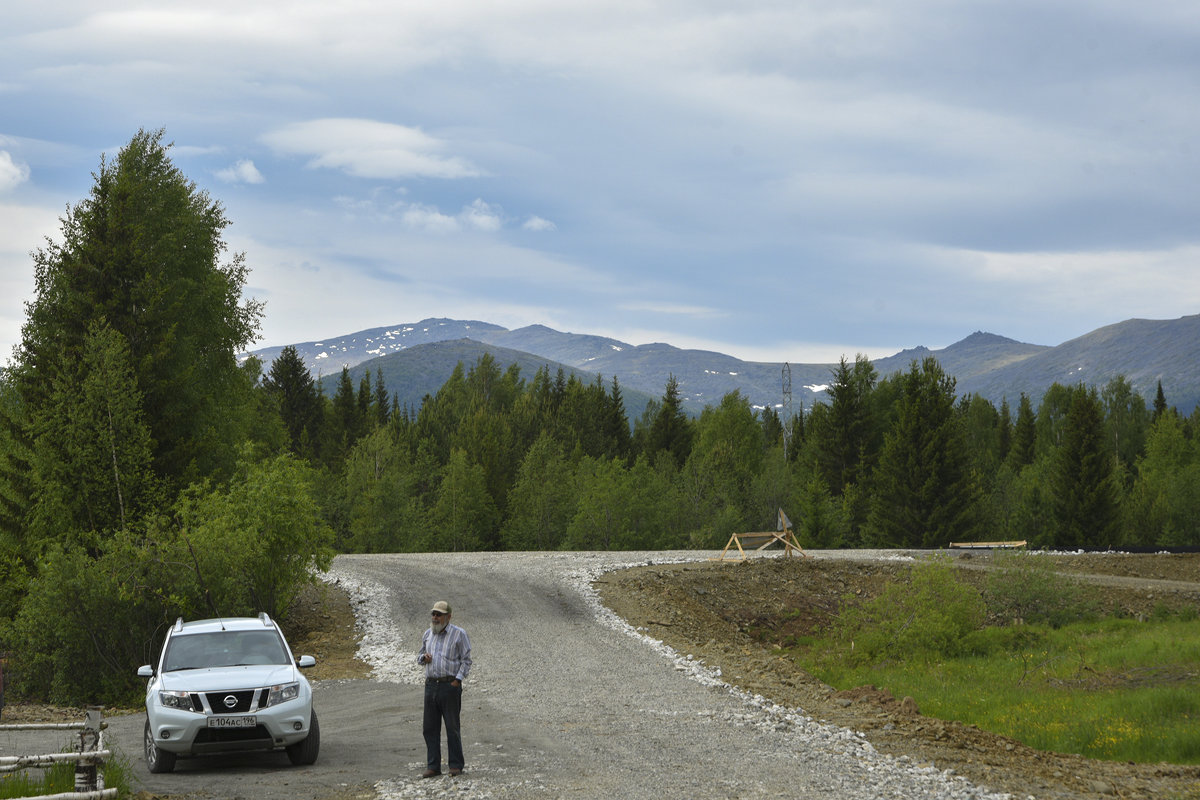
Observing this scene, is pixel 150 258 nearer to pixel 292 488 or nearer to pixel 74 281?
pixel 74 281

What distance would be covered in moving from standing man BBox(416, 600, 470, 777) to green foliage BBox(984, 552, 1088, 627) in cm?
2720

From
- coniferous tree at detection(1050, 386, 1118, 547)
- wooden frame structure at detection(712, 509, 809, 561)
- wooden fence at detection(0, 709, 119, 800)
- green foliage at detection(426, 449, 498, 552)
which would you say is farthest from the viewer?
green foliage at detection(426, 449, 498, 552)

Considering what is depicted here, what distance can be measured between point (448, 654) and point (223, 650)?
393 cm

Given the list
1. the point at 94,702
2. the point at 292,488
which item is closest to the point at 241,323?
the point at 292,488

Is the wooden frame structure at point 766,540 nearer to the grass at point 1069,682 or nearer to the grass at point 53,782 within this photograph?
the grass at point 1069,682

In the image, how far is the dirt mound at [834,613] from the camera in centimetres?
1269

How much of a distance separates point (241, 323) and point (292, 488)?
16164 mm

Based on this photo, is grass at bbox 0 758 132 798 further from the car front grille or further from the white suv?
the car front grille

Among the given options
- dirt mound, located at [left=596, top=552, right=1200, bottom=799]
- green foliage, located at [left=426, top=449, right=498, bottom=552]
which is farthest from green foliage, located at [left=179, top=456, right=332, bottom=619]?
green foliage, located at [left=426, top=449, right=498, bottom=552]

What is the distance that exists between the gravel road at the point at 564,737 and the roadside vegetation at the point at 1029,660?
5128mm

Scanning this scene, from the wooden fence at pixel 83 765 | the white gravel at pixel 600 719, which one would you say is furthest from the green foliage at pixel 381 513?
the wooden fence at pixel 83 765

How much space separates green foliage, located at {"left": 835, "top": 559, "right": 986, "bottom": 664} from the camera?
88.9 ft

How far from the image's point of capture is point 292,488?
25016mm

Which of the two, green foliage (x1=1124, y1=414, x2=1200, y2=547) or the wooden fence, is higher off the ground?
the wooden fence
